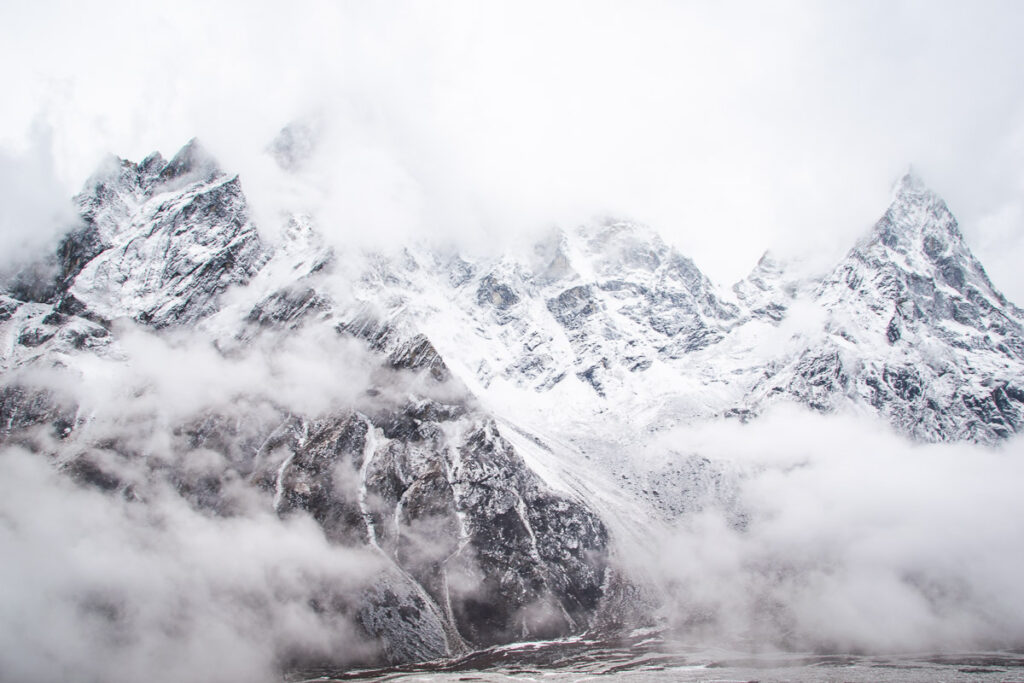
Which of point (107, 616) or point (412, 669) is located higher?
point (107, 616)

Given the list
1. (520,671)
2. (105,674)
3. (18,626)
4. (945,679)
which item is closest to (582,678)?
(520,671)

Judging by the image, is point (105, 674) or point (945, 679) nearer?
point (105, 674)

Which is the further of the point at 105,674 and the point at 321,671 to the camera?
the point at 321,671

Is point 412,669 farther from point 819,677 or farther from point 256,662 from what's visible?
point 819,677

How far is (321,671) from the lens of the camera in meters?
197

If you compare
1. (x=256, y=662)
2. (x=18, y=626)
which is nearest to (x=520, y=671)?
(x=256, y=662)

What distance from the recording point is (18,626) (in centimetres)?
18262

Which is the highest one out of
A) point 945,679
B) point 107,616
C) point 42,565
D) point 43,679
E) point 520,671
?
point 42,565

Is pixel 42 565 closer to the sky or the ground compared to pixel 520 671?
closer to the sky

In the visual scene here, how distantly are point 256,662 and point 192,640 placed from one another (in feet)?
68.3

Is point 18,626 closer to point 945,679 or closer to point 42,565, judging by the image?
point 42,565

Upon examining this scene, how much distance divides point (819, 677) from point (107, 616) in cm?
22176

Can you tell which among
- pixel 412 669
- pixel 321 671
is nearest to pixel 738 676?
pixel 412 669

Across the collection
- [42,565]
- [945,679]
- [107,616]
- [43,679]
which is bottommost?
[945,679]
